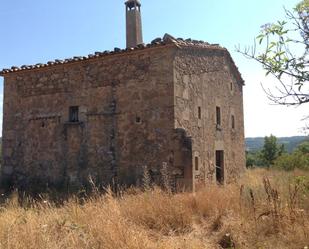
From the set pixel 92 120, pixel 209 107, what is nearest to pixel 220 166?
pixel 209 107

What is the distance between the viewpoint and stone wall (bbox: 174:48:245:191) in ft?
35.3

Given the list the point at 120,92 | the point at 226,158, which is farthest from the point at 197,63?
the point at 226,158

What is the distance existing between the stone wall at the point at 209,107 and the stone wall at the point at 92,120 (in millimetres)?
693

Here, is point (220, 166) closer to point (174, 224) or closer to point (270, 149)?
point (174, 224)

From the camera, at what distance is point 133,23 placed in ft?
52.4

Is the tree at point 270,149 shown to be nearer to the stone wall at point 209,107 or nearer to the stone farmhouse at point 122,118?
the stone wall at point 209,107

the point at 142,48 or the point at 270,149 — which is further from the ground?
the point at 142,48

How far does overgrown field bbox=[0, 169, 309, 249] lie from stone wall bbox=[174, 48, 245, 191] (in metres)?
3.12

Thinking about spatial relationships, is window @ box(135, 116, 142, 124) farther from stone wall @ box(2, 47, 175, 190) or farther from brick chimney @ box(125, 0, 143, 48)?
brick chimney @ box(125, 0, 143, 48)

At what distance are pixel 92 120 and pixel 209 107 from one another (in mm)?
3887

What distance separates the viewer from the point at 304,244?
15.7ft

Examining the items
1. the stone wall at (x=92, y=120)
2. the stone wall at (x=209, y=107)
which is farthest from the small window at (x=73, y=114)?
the stone wall at (x=209, y=107)

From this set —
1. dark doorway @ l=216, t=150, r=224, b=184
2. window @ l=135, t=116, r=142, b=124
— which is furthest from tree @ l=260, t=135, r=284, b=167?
window @ l=135, t=116, r=142, b=124

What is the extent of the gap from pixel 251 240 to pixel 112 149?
628cm
